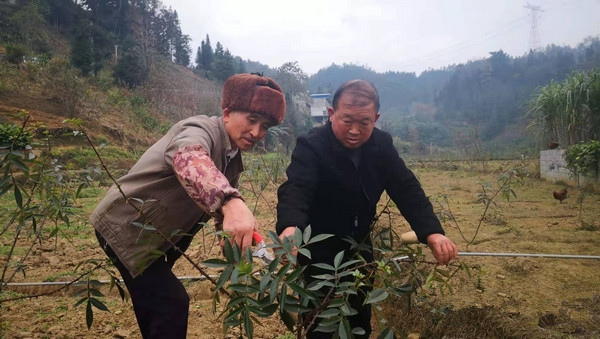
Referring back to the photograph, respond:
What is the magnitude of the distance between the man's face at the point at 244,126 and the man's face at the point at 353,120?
0.43 meters

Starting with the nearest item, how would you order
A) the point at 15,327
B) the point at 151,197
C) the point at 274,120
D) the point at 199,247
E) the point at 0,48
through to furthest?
the point at 151,197 < the point at 274,120 < the point at 15,327 < the point at 199,247 < the point at 0,48

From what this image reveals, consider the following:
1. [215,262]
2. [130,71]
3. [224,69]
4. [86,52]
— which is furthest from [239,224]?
[224,69]

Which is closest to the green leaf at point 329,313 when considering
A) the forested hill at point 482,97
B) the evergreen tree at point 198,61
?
the forested hill at point 482,97

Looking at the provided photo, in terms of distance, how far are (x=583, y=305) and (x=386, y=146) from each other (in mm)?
1547

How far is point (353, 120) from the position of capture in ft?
5.83

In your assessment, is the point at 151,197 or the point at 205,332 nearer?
the point at 151,197

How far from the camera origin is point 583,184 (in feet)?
22.2

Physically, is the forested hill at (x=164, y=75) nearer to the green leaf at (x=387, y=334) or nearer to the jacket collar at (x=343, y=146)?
the jacket collar at (x=343, y=146)

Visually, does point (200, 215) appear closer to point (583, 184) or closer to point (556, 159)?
point (583, 184)

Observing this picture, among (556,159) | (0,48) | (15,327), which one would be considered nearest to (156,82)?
(0,48)

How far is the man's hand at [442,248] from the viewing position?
1657mm

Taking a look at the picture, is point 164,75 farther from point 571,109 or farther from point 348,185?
point 348,185

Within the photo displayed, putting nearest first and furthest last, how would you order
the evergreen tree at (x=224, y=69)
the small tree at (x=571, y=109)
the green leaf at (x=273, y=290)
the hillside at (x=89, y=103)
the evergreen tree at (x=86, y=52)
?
1. the green leaf at (x=273, y=290)
2. the small tree at (x=571, y=109)
3. the hillside at (x=89, y=103)
4. the evergreen tree at (x=86, y=52)
5. the evergreen tree at (x=224, y=69)

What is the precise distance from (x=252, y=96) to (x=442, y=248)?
96cm
